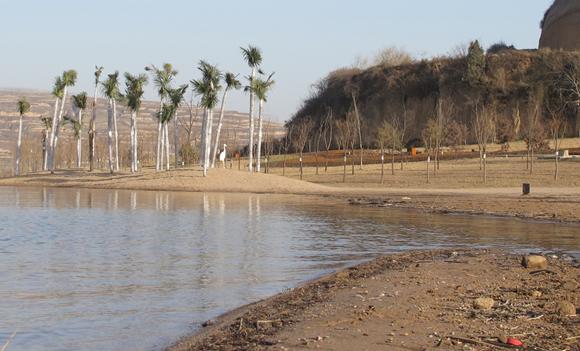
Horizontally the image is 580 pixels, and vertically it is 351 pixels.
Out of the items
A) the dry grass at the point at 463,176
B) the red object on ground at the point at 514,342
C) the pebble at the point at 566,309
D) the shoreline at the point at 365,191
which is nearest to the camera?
the red object on ground at the point at 514,342

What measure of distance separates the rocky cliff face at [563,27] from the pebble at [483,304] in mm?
94578

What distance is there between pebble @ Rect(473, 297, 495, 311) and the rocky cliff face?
94578 mm

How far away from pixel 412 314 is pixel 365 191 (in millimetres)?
37196

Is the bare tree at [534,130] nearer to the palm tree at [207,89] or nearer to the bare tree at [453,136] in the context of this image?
the bare tree at [453,136]

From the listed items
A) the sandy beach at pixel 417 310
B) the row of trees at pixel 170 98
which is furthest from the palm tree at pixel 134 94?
the sandy beach at pixel 417 310

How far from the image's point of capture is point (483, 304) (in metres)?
10.7

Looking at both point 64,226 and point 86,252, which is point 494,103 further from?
point 86,252

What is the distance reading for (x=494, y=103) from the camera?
86375 millimetres

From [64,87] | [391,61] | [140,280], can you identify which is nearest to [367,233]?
[140,280]

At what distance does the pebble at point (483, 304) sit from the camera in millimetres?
10672

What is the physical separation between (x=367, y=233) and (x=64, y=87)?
51.5m

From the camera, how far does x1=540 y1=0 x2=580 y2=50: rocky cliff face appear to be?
327 ft

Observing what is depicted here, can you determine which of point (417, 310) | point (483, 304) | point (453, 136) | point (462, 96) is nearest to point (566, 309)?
point (483, 304)

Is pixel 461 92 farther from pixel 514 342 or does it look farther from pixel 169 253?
pixel 514 342
